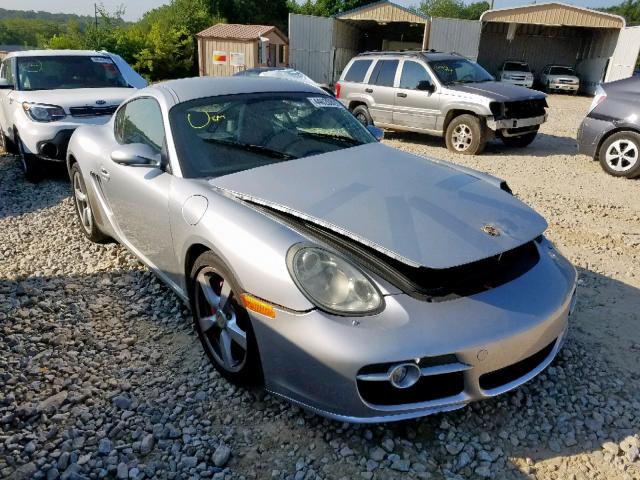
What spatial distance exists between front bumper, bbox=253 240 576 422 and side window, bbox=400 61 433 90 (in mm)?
7538

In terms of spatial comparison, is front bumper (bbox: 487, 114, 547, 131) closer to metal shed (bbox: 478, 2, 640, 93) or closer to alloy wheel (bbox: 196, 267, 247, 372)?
alloy wheel (bbox: 196, 267, 247, 372)

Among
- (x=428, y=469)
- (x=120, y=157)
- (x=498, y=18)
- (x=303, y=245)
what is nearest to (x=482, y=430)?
(x=428, y=469)

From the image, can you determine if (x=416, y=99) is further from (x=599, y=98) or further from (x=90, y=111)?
(x=90, y=111)

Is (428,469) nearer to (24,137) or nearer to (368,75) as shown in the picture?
(24,137)

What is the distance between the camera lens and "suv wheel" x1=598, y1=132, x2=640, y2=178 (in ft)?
22.7

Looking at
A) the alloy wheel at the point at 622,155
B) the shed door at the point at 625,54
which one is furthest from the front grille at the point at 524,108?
the shed door at the point at 625,54

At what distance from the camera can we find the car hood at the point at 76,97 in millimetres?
6105

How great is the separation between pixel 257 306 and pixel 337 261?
42 cm

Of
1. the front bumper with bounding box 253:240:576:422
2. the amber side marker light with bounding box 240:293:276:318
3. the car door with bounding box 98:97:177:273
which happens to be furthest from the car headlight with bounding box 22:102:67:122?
the front bumper with bounding box 253:240:576:422

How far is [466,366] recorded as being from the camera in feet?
6.56

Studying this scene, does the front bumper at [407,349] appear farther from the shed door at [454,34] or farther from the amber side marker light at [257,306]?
the shed door at [454,34]

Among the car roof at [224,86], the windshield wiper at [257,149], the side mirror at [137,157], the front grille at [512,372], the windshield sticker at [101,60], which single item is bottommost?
the front grille at [512,372]

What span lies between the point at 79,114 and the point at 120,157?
3803mm

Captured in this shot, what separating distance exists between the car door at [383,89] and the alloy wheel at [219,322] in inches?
304
